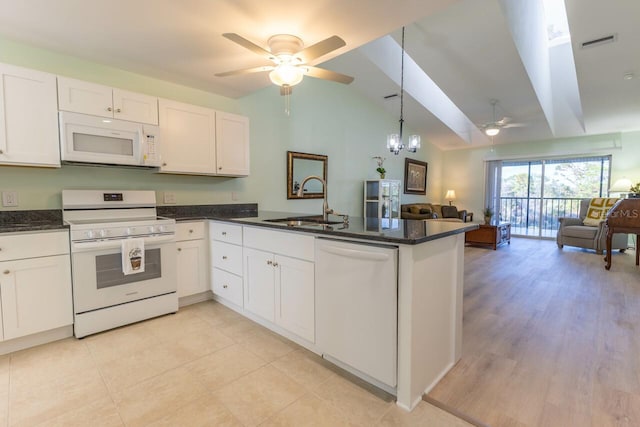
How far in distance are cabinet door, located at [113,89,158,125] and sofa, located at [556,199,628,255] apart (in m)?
6.88

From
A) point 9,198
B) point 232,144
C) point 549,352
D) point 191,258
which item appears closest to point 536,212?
point 549,352

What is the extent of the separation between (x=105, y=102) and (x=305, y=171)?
259cm

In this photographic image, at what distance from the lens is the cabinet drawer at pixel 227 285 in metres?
2.65

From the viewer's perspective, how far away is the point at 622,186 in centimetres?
563

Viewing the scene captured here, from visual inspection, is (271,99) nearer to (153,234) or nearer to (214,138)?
(214,138)

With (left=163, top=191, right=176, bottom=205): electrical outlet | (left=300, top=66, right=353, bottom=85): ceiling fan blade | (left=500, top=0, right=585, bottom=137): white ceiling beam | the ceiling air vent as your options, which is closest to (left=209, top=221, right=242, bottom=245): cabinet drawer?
(left=163, top=191, right=176, bottom=205): electrical outlet

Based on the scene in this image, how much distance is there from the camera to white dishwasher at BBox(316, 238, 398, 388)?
156 cm

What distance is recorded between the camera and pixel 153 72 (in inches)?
111

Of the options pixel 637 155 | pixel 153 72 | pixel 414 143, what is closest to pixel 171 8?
pixel 153 72

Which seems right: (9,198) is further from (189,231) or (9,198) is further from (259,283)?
(259,283)

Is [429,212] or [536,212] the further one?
[536,212]

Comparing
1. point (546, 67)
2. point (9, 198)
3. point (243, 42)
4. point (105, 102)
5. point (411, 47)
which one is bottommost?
point (9, 198)

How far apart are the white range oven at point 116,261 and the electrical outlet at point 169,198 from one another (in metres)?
0.31

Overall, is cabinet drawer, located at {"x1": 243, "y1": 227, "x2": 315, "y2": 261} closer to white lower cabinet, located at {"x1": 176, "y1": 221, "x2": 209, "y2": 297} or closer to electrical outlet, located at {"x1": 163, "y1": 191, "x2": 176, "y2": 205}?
white lower cabinet, located at {"x1": 176, "y1": 221, "x2": 209, "y2": 297}
